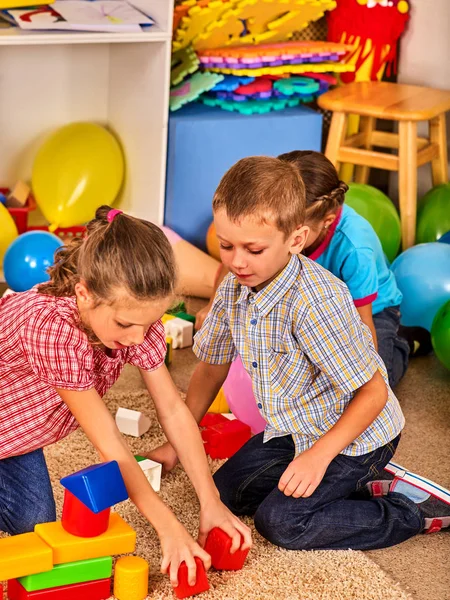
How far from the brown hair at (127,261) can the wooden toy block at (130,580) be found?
0.33 meters

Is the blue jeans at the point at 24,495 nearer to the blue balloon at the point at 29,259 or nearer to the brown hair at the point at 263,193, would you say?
the brown hair at the point at 263,193

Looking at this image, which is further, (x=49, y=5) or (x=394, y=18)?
(x=394, y=18)

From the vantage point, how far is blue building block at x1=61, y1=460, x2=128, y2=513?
39.9 inches

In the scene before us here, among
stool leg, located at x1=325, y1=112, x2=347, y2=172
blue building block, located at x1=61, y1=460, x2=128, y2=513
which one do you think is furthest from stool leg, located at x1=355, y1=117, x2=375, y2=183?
blue building block, located at x1=61, y1=460, x2=128, y2=513

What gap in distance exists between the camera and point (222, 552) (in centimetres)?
117

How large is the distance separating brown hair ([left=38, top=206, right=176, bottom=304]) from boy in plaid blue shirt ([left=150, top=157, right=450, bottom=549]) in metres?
0.16

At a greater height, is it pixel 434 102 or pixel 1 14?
pixel 1 14

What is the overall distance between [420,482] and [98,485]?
22.5 inches

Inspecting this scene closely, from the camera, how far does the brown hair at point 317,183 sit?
4.75 ft

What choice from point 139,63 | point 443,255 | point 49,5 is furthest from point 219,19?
point 443,255

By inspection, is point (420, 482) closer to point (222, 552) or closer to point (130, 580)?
point (222, 552)

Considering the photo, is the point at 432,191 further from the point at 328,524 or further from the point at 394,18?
the point at 328,524

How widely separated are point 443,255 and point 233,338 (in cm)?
86

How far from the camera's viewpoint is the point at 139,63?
Result: 2.36 m
